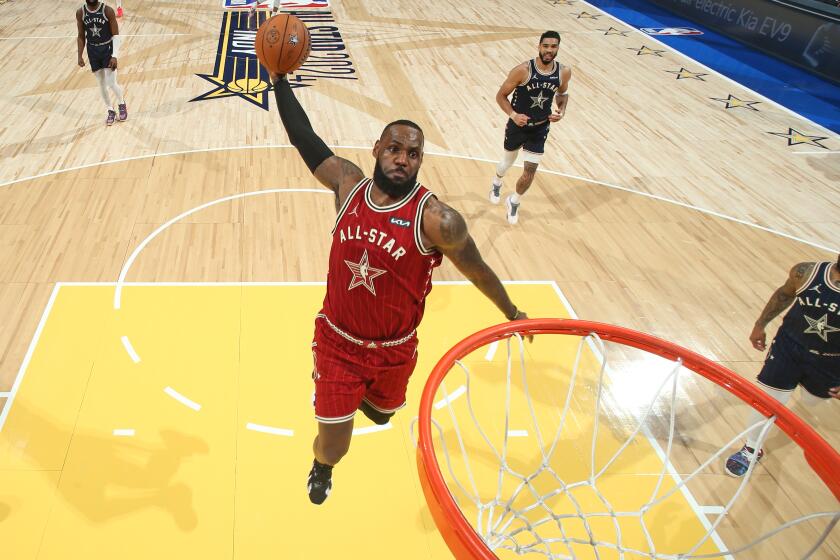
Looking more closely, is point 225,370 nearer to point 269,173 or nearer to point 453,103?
point 269,173

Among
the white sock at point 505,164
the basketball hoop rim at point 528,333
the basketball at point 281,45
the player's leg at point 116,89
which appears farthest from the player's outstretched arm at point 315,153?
the player's leg at point 116,89

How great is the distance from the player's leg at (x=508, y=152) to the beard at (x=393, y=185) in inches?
161

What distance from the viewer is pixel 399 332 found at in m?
3.45

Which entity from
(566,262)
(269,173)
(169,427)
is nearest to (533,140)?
(566,262)

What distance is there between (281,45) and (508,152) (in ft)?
12.9

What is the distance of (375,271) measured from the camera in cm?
316

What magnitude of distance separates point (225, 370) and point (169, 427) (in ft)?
2.09

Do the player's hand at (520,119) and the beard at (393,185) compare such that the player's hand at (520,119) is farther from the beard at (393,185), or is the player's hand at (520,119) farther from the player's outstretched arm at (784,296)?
the beard at (393,185)

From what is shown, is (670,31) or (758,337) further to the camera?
(670,31)

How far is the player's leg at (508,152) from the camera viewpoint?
6.95 metres

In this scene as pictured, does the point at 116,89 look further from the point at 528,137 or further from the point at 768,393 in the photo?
the point at 768,393

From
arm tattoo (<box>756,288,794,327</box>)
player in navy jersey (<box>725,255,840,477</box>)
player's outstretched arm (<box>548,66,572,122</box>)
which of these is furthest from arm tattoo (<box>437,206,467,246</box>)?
player's outstretched arm (<box>548,66,572,122</box>)

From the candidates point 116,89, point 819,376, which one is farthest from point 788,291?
point 116,89

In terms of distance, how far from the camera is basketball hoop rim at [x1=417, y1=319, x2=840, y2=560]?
96.6 inches
